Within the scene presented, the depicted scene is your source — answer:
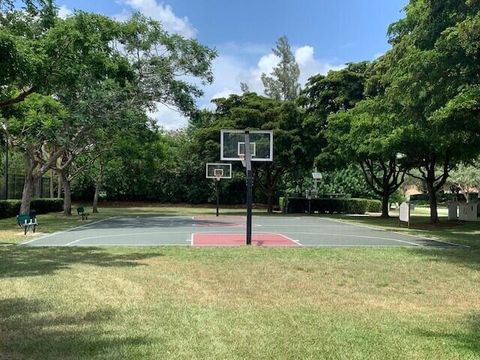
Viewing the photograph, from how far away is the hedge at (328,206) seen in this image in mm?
44281

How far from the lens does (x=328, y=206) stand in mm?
45062

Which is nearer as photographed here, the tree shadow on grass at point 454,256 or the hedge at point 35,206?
the tree shadow on grass at point 454,256

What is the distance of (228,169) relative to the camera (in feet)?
140

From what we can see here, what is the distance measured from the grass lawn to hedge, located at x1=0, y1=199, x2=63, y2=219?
66.4 feet

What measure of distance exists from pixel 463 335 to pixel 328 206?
38.6 m

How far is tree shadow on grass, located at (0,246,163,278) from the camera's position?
1179cm

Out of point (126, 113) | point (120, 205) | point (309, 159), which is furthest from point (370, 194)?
point (126, 113)

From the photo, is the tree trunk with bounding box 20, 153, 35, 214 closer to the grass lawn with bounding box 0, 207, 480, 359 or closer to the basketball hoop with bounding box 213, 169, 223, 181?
the basketball hoop with bounding box 213, 169, 223, 181

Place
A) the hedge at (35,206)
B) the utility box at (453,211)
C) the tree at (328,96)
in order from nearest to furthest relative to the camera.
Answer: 1. the hedge at (35,206)
2. the utility box at (453,211)
3. the tree at (328,96)

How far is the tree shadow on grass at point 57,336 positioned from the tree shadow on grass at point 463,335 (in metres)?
3.16

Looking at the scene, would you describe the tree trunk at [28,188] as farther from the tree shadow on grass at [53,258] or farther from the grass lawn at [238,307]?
the grass lawn at [238,307]

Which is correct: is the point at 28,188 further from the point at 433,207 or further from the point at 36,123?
the point at 433,207

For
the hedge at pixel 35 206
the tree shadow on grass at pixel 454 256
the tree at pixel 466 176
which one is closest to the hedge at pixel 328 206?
the hedge at pixel 35 206

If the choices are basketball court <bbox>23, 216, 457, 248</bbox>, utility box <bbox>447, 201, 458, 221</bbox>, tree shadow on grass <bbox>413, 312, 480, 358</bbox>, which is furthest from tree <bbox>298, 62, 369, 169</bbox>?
tree shadow on grass <bbox>413, 312, 480, 358</bbox>
